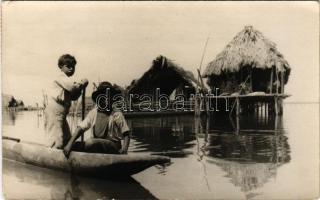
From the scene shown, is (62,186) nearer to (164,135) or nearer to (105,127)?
(105,127)

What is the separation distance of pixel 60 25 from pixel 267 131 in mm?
2156

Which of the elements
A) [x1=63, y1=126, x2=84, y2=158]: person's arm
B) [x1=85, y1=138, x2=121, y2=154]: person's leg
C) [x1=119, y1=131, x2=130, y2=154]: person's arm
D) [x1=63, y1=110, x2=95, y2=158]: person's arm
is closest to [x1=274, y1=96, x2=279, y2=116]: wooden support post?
[x1=119, y1=131, x2=130, y2=154]: person's arm

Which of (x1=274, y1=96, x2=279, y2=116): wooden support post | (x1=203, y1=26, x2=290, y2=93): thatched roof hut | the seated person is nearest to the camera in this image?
the seated person

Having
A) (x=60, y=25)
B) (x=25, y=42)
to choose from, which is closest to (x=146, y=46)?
(x=60, y=25)

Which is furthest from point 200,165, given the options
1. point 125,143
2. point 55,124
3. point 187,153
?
point 55,124

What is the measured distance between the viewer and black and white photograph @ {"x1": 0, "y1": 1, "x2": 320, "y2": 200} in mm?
4137

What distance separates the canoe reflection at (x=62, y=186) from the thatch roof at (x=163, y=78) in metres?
0.82

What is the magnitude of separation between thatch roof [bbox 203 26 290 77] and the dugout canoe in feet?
3.15

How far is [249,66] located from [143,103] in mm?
1210

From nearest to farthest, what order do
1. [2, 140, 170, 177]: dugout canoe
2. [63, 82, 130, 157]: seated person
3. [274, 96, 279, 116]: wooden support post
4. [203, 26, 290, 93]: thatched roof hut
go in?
[2, 140, 170, 177]: dugout canoe
[63, 82, 130, 157]: seated person
[203, 26, 290, 93]: thatched roof hut
[274, 96, 279, 116]: wooden support post

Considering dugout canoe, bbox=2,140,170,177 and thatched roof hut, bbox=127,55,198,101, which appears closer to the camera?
dugout canoe, bbox=2,140,170,177

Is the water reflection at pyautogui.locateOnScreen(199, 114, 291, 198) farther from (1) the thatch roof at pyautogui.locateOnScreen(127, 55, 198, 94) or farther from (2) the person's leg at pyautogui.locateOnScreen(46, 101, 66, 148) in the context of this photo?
(2) the person's leg at pyautogui.locateOnScreen(46, 101, 66, 148)

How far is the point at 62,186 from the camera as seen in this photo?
4207mm

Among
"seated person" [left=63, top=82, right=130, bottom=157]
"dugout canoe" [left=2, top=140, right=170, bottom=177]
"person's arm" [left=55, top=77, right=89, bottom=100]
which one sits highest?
"person's arm" [left=55, top=77, right=89, bottom=100]
